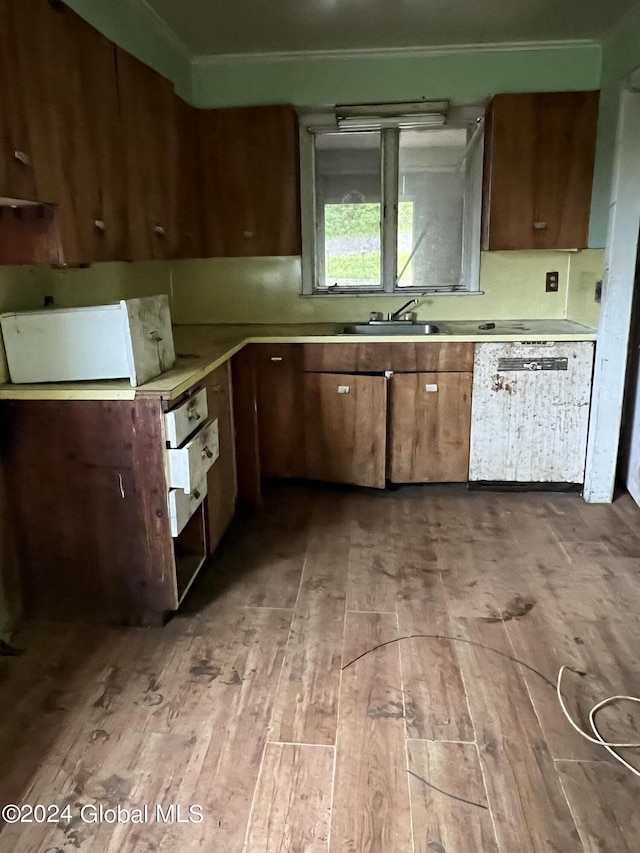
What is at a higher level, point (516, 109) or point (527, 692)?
point (516, 109)

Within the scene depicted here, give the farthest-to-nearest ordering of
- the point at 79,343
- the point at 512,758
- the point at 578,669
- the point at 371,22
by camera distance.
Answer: the point at 371,22
the point at 79,343
the point at 578,669
the point at 512,758

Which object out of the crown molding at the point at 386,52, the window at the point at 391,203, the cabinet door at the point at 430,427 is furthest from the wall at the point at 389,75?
the cabinet door at the point at 430,427

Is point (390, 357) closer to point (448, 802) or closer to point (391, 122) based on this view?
point (391, 122)

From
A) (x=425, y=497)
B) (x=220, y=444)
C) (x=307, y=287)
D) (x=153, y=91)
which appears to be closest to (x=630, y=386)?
(x=425, y=497)

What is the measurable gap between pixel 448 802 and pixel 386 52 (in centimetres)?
352

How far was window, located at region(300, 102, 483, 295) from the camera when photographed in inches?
145

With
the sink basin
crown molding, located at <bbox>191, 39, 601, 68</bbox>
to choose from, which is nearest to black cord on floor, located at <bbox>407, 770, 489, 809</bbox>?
the sink basin

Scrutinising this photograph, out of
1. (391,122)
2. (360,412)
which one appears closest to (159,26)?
(391,122)

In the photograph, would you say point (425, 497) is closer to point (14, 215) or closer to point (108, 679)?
point (108, 679)

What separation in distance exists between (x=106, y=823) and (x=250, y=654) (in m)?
0.70

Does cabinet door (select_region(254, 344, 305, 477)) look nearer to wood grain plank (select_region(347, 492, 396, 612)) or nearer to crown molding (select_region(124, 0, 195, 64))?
wood grain plank (select_region(347, 492, 396, 612))

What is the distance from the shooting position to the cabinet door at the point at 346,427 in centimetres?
336

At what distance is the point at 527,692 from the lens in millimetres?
1930

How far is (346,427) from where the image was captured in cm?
342
